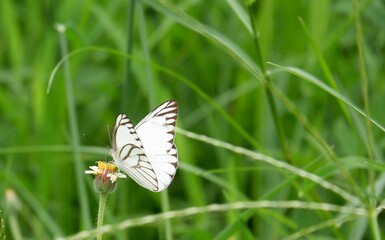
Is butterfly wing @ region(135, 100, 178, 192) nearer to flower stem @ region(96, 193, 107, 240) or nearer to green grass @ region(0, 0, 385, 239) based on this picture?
flower stem @ region(96, 193, 107, 240)

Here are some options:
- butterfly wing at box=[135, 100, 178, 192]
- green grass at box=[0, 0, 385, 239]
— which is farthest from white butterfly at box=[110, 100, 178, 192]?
green grass at box=[0, 0, 385, 239]

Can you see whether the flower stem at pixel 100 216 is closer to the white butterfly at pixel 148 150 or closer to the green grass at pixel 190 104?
Answer: the white butterfly at pixel 148 150

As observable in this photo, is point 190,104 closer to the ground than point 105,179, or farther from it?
farther from it

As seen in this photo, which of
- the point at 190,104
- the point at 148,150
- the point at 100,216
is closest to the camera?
the point at 100,216

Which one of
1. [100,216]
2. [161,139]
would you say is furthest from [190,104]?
[100,216]

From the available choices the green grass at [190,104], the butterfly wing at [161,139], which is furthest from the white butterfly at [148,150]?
the green grass at [190,104]

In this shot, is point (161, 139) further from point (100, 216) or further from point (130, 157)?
point (100, 216)

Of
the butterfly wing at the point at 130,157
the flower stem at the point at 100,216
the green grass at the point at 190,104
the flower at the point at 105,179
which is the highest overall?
the green grass at the point at 190,104
